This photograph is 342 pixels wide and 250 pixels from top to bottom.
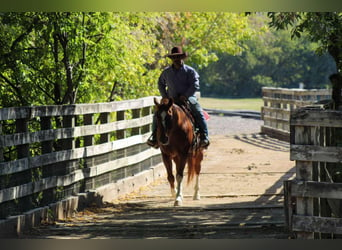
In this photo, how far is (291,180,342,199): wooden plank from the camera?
845cm

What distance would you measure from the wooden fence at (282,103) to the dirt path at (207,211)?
568 cm

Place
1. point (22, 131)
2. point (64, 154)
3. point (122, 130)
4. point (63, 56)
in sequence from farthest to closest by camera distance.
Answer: point (63, 56)
point (122, 130)
point (64, 154)
point (22, 131)

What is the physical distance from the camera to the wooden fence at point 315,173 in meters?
8.48

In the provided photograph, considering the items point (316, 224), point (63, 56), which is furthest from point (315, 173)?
point (63, 56)

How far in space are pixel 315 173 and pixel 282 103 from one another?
17294 millimetres

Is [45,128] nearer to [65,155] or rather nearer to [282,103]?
[65,155]

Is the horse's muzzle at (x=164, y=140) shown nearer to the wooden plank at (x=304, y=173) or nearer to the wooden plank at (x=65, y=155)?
the wooden plank at (x=65, y=155)

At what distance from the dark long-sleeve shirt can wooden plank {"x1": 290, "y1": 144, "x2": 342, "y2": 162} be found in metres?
4.51

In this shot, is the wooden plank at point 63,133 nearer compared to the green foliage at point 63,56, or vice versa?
the wooden plank at point 63,133

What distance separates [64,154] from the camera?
11.6 meters

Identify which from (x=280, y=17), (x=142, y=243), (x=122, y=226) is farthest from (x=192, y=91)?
(x=142, y=243)

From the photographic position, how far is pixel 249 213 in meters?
11.3

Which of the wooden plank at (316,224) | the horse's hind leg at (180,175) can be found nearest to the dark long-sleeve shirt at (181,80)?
the horse's hind leg at (180,175)
